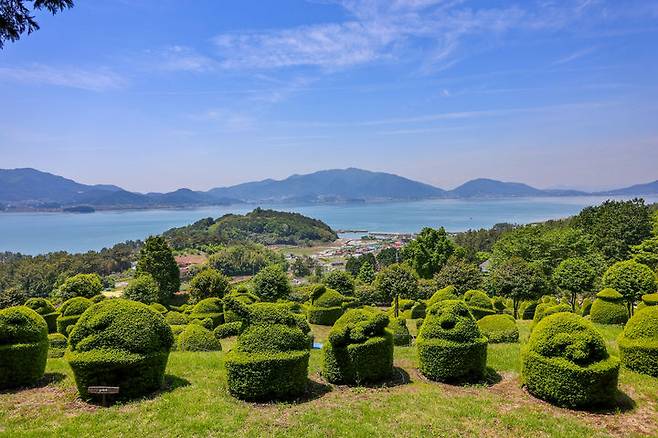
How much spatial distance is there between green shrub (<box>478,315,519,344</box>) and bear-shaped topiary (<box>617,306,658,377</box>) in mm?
4504

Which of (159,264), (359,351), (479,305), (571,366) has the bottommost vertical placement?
(159,264)

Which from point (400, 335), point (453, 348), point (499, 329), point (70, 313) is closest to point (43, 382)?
point (70, 313)

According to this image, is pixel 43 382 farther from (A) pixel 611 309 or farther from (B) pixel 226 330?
(A) pixel 611 309

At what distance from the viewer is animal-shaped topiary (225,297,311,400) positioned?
370 inches

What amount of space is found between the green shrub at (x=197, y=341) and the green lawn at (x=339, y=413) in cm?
440

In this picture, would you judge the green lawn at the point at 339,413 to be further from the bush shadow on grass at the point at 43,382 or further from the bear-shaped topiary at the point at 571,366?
the bear-shaped topiary at the point at 571,366

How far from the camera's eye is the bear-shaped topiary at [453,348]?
10.7 meters

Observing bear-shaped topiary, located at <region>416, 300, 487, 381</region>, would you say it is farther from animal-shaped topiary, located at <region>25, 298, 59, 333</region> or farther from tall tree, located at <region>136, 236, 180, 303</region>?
tall tree, located at <region>136, 236, 180, 303</region>

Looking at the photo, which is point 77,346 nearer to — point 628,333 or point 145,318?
point 145,318

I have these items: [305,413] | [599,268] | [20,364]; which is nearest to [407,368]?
[305,413]

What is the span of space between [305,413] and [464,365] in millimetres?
4479

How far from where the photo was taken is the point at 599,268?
32312 millimetres

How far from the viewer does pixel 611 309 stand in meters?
17.9

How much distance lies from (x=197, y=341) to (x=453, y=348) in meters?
9.56
